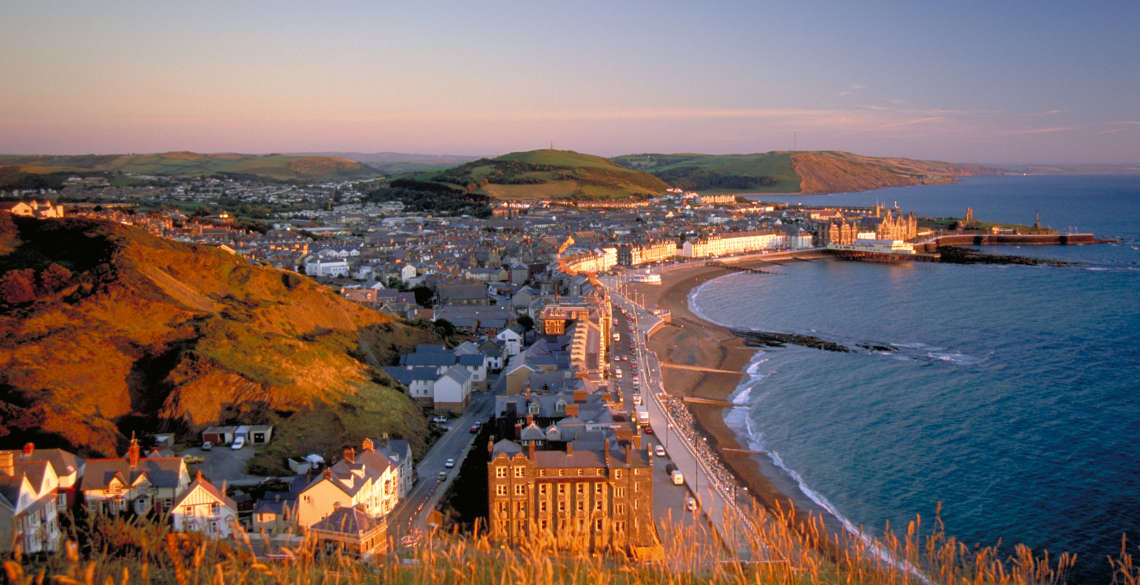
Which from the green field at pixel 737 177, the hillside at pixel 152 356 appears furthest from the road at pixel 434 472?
the green field at pixel 737 177

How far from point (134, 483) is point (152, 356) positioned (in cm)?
517

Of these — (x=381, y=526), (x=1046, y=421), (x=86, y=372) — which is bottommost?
(x=1046, y=421)

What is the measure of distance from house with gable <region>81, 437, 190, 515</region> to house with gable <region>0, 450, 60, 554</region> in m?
0.69

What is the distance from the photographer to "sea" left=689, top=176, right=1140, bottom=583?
17.5 metres

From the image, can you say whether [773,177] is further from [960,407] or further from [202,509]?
[202,509]

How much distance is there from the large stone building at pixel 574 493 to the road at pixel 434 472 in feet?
4.64

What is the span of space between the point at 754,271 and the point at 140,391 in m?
52.1

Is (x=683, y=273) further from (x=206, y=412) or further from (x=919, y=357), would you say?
(x=206, y=412)

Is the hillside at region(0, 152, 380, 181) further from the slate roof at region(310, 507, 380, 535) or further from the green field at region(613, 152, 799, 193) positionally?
the slate roof at region(310, 507, 380, 535)

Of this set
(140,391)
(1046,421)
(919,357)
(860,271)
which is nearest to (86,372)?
(140,391)

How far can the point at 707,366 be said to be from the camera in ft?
102

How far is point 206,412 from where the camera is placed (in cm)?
1684

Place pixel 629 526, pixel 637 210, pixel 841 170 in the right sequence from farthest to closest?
pixel 841 170 → pixel 637 210 → pixel 629 526

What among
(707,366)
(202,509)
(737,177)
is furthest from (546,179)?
(202,509)
